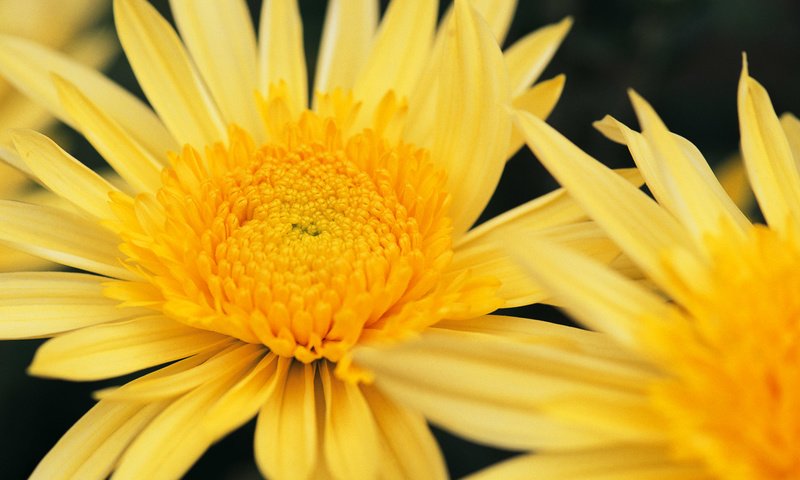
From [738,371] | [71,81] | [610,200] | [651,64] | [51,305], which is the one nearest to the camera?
[738,371]

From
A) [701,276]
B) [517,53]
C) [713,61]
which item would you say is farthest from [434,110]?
[713,61]

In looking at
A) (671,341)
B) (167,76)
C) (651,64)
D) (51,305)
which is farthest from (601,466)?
(651,64)

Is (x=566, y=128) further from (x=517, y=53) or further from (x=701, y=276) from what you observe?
(x=701, y=276)

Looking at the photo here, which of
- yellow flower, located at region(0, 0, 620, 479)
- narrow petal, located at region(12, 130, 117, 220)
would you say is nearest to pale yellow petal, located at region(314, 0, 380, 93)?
yellow flower, located at region(0, 0, 620, 479)

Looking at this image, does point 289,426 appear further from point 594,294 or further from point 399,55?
point 399,55

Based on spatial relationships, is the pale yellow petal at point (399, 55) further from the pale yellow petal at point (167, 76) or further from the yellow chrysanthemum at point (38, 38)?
the yellow chrysanthemum at point (38, 38)

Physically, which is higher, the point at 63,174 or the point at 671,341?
the point at 63,174

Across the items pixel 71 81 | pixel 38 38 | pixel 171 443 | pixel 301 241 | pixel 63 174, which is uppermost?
pixel 38 38
